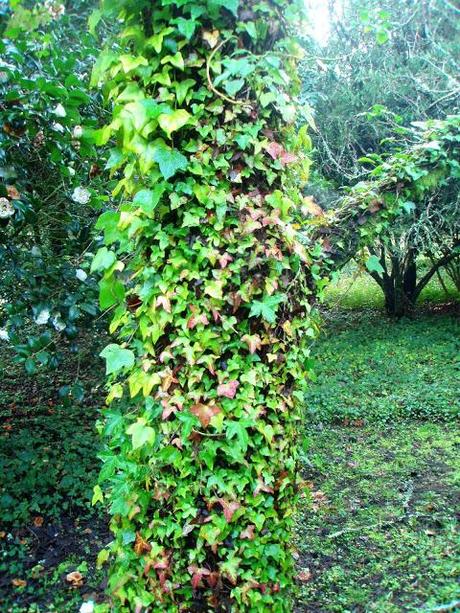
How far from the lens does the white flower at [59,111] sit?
2832mm

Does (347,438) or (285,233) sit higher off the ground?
(285,233)

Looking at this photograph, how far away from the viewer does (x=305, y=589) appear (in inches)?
113

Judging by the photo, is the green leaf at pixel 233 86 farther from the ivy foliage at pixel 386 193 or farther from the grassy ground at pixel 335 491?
the grassy ground at pixel 335 491

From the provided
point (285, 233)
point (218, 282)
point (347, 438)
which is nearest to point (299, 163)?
point (285, 233)

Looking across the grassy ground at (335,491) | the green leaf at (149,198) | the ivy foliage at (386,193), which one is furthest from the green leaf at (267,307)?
the ivy foliage at (386,193)

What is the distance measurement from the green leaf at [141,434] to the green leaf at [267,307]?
49 centimetres

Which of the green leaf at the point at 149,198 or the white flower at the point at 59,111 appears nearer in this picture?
the green leaf at the point at 149,198

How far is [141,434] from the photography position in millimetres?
1665

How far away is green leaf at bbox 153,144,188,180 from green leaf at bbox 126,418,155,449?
791 millimetres

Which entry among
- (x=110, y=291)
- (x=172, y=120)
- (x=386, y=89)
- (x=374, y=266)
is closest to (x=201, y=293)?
(x=110, y=291)

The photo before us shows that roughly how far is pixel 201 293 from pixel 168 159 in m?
0.43

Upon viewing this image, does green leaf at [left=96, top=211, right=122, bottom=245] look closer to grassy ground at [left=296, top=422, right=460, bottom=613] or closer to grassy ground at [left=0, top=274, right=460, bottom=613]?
grassy ground at [left=0, top=274, right=460, bottom=613]

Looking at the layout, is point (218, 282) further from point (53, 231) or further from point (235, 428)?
point (53, 231)

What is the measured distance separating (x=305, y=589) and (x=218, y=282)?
2061 millimetres
